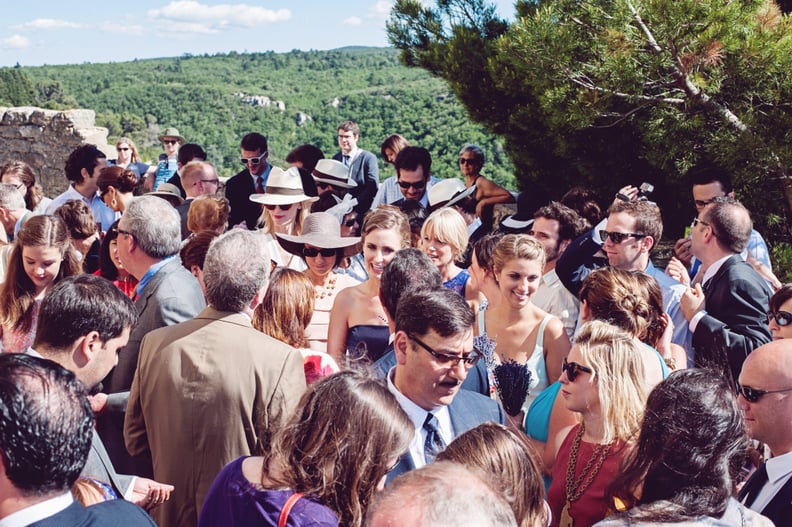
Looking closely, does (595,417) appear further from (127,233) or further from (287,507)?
(127,233)

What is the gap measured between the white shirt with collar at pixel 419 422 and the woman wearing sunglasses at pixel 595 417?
1.37 feet

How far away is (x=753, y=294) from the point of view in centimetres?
371

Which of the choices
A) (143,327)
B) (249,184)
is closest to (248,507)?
(143,327)

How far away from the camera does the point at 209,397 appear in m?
2.78

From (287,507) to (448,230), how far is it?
9.24ft

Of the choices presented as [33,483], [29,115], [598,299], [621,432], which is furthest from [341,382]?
[29,115]

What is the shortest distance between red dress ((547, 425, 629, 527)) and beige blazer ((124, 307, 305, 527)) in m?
0.99

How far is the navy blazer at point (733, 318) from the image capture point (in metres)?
3.58

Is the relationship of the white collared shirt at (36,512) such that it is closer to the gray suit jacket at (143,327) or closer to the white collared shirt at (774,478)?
the gray suit jacket at (143,327)

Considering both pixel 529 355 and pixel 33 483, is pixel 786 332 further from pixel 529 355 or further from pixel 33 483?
pixel 33 483

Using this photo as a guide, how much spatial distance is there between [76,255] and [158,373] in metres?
1.65

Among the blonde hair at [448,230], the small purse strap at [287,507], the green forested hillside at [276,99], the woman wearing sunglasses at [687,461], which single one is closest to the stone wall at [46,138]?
the green forested hillside at [276,99]

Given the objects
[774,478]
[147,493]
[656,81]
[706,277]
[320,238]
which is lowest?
[147,493]

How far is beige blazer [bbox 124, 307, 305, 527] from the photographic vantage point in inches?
110
